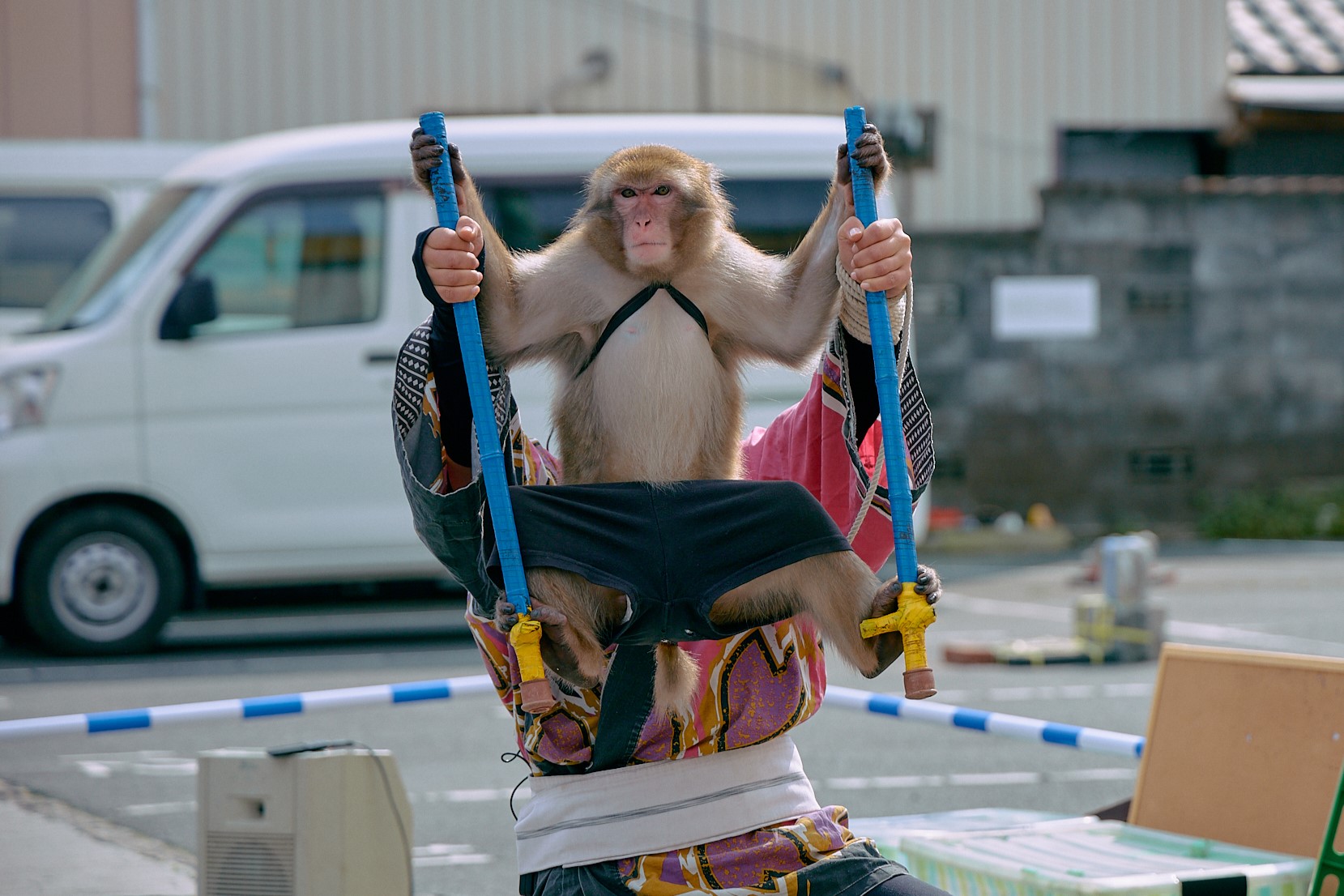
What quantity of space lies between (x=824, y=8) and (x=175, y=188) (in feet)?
21.0

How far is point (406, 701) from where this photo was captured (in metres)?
3.68

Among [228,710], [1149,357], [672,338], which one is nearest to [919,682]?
[672,338]

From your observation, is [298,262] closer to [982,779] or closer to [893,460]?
[982,779]

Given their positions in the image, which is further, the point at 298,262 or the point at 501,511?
the point at 298,262

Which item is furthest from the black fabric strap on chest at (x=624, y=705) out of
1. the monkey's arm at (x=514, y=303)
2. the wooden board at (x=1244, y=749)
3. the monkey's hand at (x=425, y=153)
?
the wooden board at (x=1244, y=749)

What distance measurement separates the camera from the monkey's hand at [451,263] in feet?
6.70

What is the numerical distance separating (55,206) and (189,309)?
2367mm

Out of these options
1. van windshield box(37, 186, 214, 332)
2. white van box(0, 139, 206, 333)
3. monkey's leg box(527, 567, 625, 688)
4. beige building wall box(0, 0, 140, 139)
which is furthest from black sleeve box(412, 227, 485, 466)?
beige building wall box(0, 0, 140, 139)

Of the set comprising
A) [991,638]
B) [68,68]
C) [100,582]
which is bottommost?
[991,638]

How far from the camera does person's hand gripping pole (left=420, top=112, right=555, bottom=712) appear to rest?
200 centimetres

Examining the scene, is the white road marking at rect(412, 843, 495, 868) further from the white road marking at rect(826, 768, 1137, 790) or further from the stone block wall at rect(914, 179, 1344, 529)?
the stone block wall at rect(914, 179, 1344, 529)

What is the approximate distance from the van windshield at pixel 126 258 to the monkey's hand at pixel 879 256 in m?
5.99

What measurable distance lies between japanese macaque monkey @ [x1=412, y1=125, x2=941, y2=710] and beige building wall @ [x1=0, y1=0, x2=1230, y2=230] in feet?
32.4

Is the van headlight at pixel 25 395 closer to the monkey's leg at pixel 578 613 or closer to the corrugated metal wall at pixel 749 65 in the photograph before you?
the corrugated metal wall at pixel 749 65
